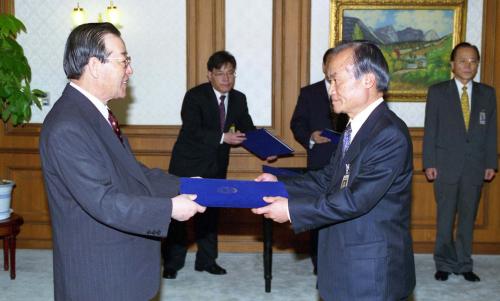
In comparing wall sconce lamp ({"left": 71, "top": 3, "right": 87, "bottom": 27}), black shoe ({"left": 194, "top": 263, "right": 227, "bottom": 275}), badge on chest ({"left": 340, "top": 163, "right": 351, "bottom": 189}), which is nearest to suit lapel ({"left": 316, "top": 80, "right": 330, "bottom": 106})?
black shoe ({"left": 194, "top": 263, "right": 227, "bottom": 275})

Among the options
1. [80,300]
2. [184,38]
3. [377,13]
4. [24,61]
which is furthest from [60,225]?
[377,13]

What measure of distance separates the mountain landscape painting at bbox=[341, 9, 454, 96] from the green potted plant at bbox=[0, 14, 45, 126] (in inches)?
120

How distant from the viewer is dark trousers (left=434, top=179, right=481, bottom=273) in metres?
5.45

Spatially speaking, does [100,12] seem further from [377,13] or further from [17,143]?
[377,13]

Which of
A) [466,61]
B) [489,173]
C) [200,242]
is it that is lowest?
[200,242]

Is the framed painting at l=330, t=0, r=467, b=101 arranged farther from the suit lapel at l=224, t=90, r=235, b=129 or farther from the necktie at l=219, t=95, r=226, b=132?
the necktie at l=219, t=95, r=226, b=132

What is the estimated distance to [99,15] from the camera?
5.85 meters

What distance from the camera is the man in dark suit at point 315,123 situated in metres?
5.28

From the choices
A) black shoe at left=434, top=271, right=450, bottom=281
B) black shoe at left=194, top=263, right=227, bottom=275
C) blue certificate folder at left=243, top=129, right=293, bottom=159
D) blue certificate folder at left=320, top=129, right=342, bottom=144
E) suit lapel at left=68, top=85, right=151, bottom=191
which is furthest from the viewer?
black shoe at left=194, top=263, right=227, bottom=275

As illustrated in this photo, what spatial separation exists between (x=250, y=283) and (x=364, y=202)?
118 inches

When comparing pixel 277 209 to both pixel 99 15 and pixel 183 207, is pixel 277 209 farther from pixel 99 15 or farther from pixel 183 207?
pixel 99 15

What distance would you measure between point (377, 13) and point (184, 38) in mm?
1936

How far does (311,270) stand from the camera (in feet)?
18.6

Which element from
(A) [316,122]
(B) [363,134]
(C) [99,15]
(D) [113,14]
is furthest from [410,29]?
(B) [363,134]
